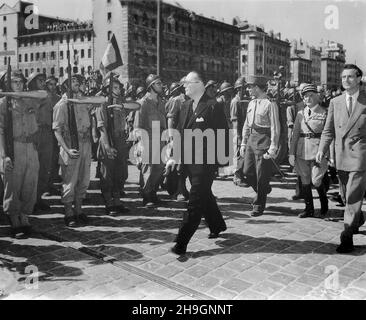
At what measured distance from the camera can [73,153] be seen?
6.51 meters

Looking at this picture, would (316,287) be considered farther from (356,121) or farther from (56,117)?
(56,117)

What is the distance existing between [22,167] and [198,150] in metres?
2.55

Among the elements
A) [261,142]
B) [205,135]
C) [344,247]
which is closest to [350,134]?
[344,247]

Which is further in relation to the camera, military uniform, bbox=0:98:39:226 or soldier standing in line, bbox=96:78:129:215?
soldier standing in line, bbox=96:78:129:215

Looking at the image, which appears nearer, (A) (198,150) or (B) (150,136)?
(A) (198,150)

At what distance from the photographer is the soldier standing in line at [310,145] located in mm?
7140

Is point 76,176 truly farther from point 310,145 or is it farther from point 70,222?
point 310,145

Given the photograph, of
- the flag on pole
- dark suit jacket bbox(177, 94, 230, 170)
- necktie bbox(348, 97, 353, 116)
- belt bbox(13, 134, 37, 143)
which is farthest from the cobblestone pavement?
the flag on pole

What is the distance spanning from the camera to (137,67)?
2788 inches

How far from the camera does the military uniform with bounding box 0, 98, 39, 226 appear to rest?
20.0ft

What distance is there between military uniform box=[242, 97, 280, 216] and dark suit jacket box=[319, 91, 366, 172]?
1.69 metres

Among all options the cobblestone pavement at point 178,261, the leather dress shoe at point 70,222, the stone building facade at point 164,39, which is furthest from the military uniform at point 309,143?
the stone building facade at point 164,39

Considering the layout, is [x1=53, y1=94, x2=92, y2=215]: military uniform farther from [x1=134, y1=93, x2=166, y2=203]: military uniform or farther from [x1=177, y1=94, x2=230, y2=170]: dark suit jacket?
[x1=177, y1=94, x2=230, y2=170]: dark suit jacket
